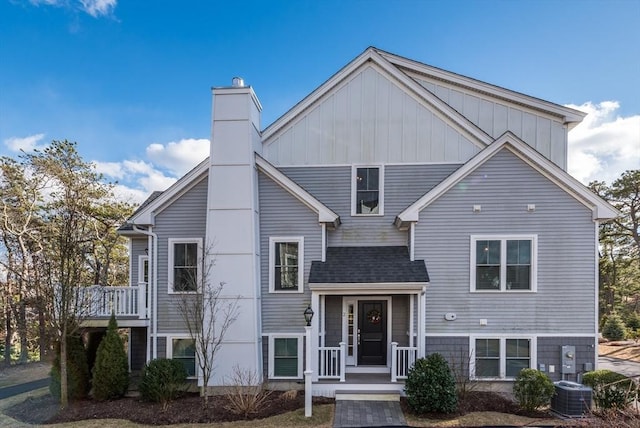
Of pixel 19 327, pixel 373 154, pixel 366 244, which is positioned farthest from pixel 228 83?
pixel 19 327

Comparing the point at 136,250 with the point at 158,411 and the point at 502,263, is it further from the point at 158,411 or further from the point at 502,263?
the point at 502,263

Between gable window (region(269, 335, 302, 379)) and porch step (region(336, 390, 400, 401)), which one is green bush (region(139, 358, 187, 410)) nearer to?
gable window (region(269, 335, 302, 379))

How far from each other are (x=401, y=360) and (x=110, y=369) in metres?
7.85

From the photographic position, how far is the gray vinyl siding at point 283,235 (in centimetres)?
959

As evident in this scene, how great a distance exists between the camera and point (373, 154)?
10547 millimetres

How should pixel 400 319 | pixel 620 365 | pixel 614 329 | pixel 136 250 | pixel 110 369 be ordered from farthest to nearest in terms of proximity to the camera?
pixel 614 329, pixel 620 365, pixel 136 250, pixel 400 319, pixel 110 369

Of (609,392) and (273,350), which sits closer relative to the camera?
(609,392)

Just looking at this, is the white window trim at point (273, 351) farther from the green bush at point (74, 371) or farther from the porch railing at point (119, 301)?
the green bush at point (74, 371)

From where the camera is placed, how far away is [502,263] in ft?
30.5

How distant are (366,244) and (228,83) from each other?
6.44 meters

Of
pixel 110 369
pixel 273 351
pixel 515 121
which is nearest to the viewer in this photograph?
pixel 110 369

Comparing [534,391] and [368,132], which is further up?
[368,132]

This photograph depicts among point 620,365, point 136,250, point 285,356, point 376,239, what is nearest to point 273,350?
point 285,356

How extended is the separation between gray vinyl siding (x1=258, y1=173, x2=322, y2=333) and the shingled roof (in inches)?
19.4
